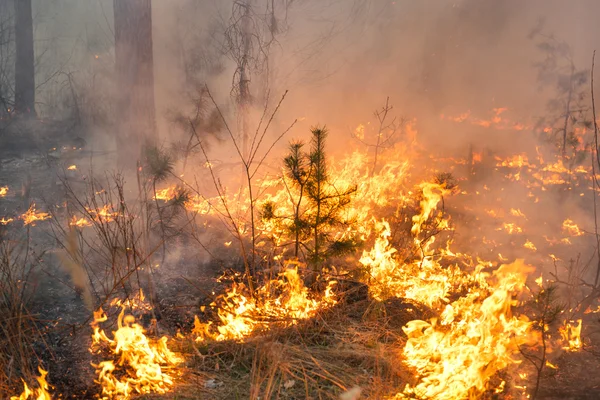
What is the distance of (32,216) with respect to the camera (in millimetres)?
6320

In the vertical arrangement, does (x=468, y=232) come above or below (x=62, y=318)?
above

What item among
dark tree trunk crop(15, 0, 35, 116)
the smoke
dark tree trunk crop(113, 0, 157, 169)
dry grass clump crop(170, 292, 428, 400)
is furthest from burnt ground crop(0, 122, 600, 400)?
dark tree trunk crop(15, 0, 35, 116)

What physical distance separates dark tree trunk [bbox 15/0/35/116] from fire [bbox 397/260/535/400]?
10179mm

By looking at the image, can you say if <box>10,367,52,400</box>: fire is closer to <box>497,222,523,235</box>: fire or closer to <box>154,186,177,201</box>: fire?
<box>154,186,177,201</box>: fire

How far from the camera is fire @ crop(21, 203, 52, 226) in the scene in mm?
6195

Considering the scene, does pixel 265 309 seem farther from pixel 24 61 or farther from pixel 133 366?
pixel 24 61

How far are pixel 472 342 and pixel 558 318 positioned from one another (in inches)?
46.0

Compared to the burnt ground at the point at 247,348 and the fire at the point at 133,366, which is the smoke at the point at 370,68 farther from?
the fire at the point at 133,366

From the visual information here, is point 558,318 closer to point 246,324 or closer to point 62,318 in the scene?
point 246,324

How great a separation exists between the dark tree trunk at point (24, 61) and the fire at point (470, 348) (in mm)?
10179

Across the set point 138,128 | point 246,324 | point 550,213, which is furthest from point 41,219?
point 550,213

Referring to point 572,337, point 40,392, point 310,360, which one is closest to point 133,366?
point 40,392

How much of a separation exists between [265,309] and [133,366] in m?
1.31

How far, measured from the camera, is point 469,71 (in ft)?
38.1
